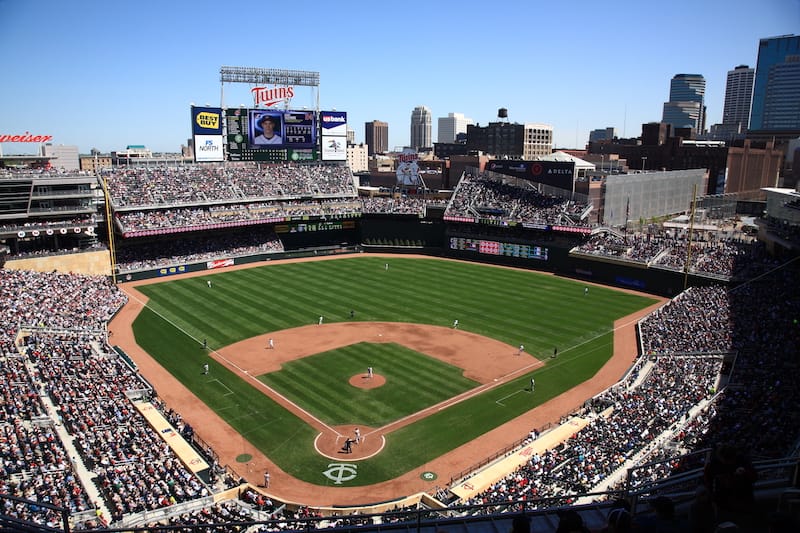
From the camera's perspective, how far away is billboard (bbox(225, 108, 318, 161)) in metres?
70.3

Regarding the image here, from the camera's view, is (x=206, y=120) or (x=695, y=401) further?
(x=206, y=120)

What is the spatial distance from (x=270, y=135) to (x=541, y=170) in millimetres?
33299

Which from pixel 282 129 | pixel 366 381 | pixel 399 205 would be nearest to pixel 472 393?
pixel 366 381

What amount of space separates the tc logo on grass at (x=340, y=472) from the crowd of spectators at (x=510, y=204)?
44.0 m

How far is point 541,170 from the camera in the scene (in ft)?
225

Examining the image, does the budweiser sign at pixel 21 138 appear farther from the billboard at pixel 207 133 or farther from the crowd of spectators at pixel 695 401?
the crowd of spectators at pixel 695 401

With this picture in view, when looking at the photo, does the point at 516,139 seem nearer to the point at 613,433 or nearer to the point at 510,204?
→ the point at 510,204

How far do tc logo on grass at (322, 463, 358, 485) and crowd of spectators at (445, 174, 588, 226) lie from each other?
43996 mm

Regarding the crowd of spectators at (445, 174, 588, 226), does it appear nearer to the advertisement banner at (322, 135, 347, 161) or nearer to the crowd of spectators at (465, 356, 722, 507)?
the advertisement banner at (322, 135, 347, 161)

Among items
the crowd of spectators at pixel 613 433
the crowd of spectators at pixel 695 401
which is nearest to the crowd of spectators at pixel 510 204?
the crowd of spectators at pixel 695 401

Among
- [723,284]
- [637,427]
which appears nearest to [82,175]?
[637,427]

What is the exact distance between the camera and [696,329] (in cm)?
3756

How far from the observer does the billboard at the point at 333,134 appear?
75625 millimetres

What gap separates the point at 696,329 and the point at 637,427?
1511 cm
